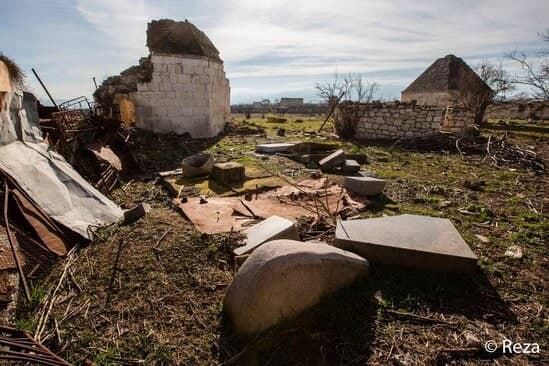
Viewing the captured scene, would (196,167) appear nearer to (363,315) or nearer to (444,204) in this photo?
(444,204)

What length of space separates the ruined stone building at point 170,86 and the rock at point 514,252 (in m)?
11.3

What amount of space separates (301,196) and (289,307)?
3.08m

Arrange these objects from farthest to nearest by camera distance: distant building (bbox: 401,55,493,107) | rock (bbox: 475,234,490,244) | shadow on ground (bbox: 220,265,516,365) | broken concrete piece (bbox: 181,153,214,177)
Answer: distant building (bbox: 401,55,493,107) → broken concrete piece (bbox: 181,153,214,177) → rock (bbox: 475,234,490,244) → shadow on ground (bbox: 220,265,516,365)

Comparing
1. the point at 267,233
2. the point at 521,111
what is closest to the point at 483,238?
the point at 267,233

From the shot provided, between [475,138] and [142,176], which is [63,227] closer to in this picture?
[142,176]

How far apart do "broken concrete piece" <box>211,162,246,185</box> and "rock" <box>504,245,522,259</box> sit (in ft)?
15.1

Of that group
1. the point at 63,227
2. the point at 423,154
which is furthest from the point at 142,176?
the point at 423,154

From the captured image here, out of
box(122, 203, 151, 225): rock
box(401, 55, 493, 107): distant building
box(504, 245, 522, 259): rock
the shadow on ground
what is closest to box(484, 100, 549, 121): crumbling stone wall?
box(401, 55, 493, 107): distant building

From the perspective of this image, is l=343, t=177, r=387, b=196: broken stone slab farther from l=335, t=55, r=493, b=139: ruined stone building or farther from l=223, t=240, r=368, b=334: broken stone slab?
l=335, t=55, r=493, b=139: ruined stone building

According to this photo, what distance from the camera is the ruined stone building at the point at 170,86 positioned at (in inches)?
446

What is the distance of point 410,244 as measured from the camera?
3.05 meters

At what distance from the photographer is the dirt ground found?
2.16 m

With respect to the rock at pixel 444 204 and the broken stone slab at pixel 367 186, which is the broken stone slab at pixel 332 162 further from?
the rock at pixel 444 204

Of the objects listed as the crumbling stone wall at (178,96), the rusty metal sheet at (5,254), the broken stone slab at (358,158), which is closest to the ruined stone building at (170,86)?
the crumbling stone wall at (178,96)
